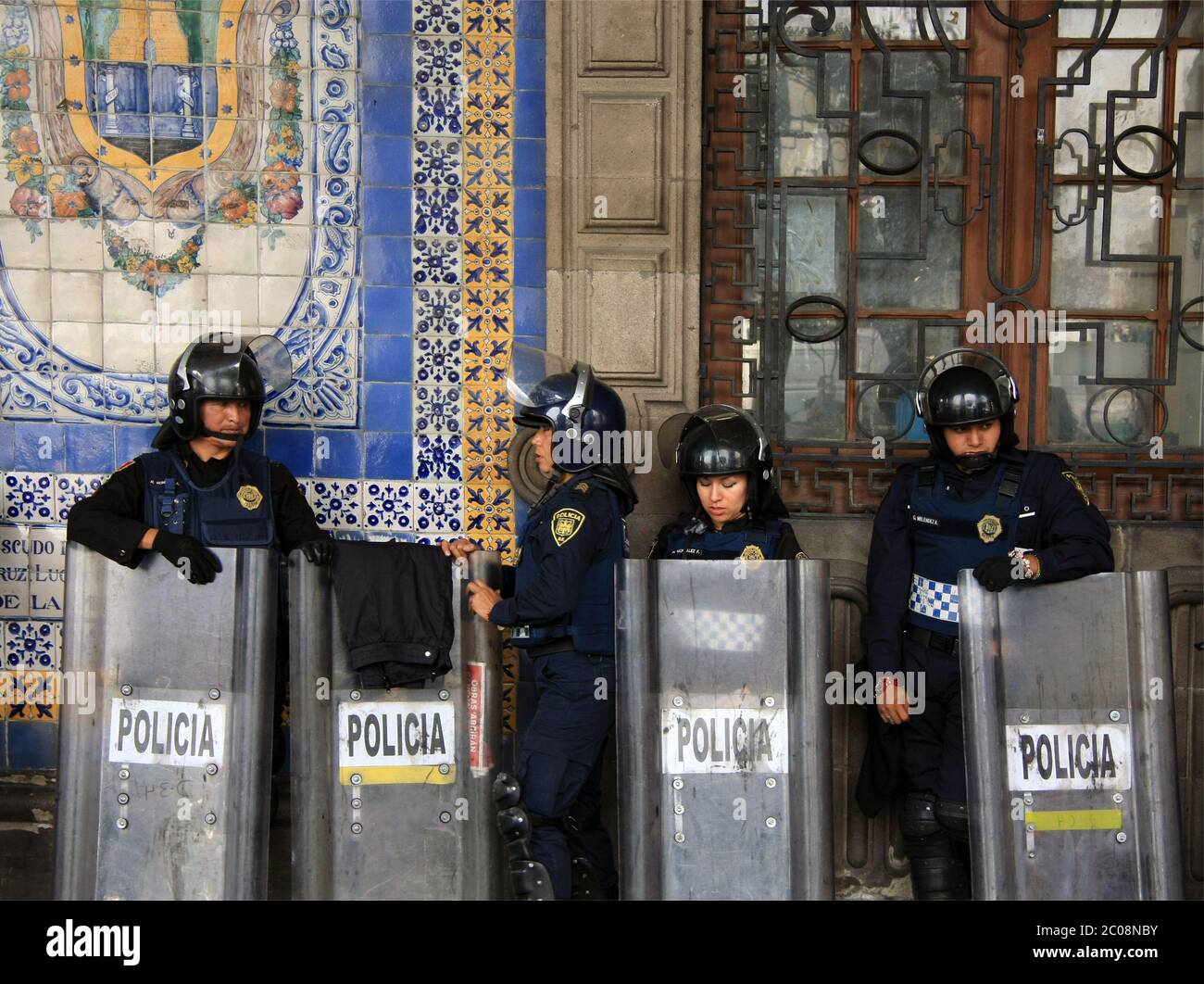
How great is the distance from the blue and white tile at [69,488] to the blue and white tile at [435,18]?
216 cm

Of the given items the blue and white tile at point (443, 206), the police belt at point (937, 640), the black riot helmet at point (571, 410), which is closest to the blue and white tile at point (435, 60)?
the blue and white tile at point (443, 206)

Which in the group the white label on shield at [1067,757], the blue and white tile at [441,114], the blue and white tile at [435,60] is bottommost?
the white label on shield at [1067,757]

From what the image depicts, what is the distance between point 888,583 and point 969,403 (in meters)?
0.67

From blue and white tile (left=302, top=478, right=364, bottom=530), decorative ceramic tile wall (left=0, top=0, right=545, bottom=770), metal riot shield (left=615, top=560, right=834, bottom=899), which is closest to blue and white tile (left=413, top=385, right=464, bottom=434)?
decorative ceramic tile wall (left=0, top=0, right=545, bottom=770)

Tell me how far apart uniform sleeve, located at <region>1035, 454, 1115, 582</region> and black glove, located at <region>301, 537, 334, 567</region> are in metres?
2.27

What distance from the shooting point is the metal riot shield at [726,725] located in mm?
4031

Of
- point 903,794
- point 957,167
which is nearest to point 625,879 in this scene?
point 903,794

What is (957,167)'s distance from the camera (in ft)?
17.2

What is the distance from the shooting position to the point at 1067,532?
4297 millimetres

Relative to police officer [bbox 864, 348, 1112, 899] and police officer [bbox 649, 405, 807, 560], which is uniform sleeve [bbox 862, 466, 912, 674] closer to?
police officer [bbox 864, 348, 1112, 899]

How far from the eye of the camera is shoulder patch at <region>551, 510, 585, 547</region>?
A: 4250 millimetres

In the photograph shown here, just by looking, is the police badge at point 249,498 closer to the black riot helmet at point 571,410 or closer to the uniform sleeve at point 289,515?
the uniform sleeve at point 289,515

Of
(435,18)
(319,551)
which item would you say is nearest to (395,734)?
(319,551)
